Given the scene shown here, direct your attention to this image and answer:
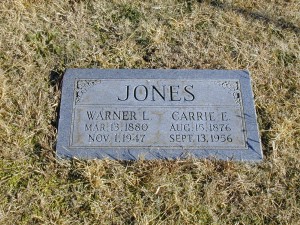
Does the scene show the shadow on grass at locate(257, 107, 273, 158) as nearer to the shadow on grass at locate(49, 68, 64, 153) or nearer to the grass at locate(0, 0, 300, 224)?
the grass at locate(0, 0, 300, 224)

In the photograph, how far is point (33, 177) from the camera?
274cm

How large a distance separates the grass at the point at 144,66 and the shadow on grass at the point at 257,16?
0.01 metres

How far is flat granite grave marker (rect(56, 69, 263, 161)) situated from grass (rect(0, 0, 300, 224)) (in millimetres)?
96

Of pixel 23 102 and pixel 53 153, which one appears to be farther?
pixel 23 102

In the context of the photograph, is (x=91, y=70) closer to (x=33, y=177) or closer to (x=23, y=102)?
(x=23, y=102)

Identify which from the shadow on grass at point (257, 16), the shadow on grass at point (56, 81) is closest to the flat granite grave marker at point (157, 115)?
the shadow on grass at point (56, 81)

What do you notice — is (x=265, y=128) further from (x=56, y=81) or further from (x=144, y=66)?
(x=56, y=81)

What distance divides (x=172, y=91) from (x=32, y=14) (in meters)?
1.50

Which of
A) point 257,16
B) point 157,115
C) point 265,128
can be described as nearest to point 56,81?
point 157,115

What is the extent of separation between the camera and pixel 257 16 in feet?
12.7

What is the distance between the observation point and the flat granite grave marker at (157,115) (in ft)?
9.46

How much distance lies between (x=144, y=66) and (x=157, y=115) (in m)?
0.55

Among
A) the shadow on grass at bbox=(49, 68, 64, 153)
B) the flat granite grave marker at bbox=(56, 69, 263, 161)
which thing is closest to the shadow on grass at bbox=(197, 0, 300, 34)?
the flat granite grave marker at bbox=(56, 69, 263, 161)

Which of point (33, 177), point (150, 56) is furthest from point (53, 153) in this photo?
point (150, 56)
